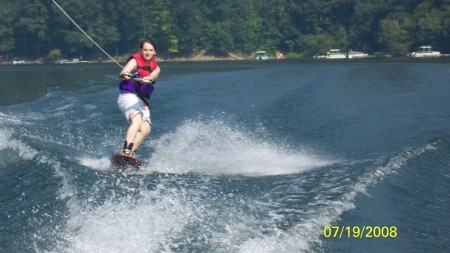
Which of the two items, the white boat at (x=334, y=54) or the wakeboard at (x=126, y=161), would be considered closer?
the wakeboard at (x=126, y=161)

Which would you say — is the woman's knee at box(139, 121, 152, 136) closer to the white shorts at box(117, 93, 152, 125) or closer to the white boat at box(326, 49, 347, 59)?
the white shorts at box(117, 93, 152, 125)

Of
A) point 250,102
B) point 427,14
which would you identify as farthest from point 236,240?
point 427,14

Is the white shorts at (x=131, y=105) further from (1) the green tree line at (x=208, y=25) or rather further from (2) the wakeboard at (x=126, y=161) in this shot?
(1) the green tree line at (x=208, y=25)

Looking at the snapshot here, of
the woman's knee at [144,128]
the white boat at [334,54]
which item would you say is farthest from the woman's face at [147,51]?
the white boat at [334,54]

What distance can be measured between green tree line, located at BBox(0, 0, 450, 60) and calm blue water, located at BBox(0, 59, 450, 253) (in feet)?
179

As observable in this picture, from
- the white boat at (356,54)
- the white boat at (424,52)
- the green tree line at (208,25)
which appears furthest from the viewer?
the green tree line at (208,25)

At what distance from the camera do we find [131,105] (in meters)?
9.12

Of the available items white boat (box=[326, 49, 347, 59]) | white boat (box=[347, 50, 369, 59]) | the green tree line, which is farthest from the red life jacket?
white boat (box=[326, 49, 347, 59])

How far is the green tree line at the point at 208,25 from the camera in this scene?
7125cm

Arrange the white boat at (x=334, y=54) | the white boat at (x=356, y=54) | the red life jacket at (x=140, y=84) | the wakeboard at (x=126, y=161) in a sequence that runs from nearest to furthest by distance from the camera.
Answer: the wakeboard at (x=126, y=161), the red life jacket at (x=140, y=84), the white boat at (x=356, y=54), the white boat at (x=334, y=54)

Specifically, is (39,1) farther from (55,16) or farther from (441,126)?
(441,126)

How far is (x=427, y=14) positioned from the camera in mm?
64250

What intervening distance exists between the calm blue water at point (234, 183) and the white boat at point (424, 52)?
44.5 metres

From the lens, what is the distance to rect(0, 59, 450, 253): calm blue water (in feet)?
18.3
